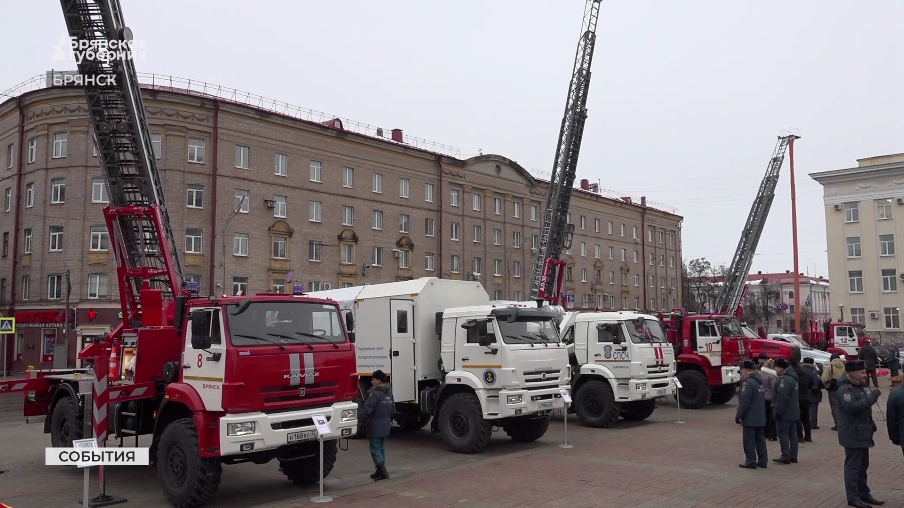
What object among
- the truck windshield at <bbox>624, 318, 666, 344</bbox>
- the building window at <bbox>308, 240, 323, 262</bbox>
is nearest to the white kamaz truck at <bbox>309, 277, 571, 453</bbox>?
the truck windshield at <bbox>624, 318, 666, 344</bbox>

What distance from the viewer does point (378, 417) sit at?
414 inches

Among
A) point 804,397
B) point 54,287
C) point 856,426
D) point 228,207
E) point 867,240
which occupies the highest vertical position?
point 867,240

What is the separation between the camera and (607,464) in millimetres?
11883

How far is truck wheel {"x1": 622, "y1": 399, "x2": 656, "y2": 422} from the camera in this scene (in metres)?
17.7

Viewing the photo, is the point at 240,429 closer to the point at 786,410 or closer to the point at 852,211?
the point at 786,410

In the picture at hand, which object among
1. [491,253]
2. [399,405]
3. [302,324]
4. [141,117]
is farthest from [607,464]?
[491,253]

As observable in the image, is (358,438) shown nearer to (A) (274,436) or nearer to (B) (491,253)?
(A) (274,436)

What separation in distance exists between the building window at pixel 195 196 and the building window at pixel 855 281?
164 ft

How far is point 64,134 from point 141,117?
22345mm

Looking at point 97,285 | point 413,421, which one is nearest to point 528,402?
point 413,421

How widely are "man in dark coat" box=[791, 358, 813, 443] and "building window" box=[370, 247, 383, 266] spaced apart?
31.0m

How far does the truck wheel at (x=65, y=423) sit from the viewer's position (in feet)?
38.8

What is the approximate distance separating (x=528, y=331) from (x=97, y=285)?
2854 cm

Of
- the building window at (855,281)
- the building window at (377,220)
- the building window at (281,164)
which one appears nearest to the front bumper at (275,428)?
the building window at (281,164)
